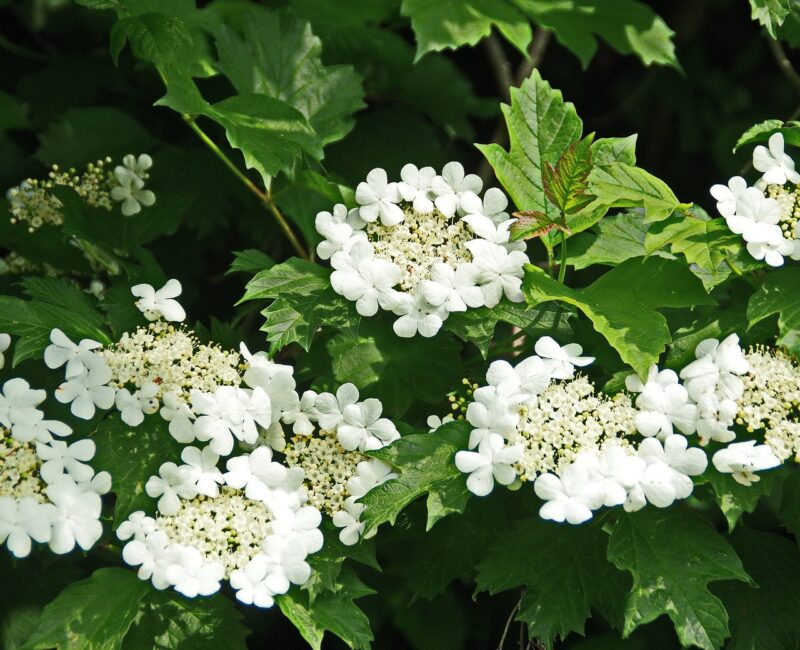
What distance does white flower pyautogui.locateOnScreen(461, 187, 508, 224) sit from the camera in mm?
1781

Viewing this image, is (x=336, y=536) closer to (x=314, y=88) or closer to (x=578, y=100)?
(x=314, y=88)

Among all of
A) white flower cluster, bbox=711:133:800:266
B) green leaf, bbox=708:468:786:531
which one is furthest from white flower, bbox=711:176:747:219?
green leaf, bbox=708:468:786:531

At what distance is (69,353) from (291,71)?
85cm

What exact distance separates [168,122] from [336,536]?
60.8 inches

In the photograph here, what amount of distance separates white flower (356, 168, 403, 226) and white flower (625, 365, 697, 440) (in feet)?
1.82

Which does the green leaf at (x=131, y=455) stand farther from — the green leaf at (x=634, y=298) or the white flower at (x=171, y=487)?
the green leaf at (x=634, y=298)

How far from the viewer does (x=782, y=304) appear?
5.41ft

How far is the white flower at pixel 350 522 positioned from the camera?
1643 millimetres

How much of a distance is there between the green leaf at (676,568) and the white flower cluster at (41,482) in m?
0.89

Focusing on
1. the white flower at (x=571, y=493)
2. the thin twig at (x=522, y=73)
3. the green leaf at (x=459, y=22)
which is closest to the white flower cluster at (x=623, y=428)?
the white flower at (x=571, y=493)

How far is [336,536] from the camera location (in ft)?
5.53

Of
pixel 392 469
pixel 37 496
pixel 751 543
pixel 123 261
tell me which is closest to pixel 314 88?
pixel 123 261

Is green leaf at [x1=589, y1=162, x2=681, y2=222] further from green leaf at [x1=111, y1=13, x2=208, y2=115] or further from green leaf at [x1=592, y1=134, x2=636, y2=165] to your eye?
green leaf at [x1=111, y1=13, x2=208, y2=115]

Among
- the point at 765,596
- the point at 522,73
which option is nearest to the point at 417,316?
the point at 765,596
